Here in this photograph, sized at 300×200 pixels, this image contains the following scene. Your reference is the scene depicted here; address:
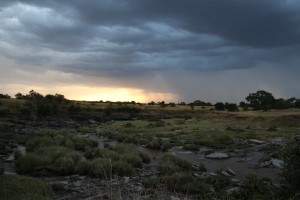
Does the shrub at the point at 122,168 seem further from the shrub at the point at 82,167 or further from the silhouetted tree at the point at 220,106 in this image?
Result: the silhouetted tree at the point at 220,106

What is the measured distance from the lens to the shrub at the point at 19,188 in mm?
13647

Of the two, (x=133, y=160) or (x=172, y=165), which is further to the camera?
(x=133, y=160)

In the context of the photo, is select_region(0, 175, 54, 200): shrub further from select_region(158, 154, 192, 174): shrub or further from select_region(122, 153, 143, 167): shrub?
select_region(122, 153, 143, 167): shrub

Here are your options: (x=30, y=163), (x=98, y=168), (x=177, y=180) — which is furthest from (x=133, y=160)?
(x=177, y=180)

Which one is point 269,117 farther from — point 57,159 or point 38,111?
point 38,111

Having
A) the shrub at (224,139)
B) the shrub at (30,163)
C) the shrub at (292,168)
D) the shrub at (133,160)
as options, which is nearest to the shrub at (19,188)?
the shrub at (30,163)

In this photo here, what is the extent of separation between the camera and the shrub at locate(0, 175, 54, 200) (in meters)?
13.6

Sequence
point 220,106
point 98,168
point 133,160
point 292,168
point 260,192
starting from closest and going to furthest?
point 292,168
point 260,192
point 98,168
point 133,160
point 220,106

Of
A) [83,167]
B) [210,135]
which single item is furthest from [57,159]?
[210,135]

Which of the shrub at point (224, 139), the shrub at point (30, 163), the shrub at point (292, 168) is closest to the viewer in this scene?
the shrub at point (292, 168)

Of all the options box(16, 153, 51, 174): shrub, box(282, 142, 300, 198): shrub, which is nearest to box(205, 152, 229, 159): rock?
box(16, 153, 51, 174): shrub

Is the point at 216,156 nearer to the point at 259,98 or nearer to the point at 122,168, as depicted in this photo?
the point at 122,168

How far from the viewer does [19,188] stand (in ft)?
48.0

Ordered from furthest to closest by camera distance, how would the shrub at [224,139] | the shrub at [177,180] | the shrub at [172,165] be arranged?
1. the shrub at [224,139]
2. the shrub at [172,165]
3. the shrub at [177,180]
